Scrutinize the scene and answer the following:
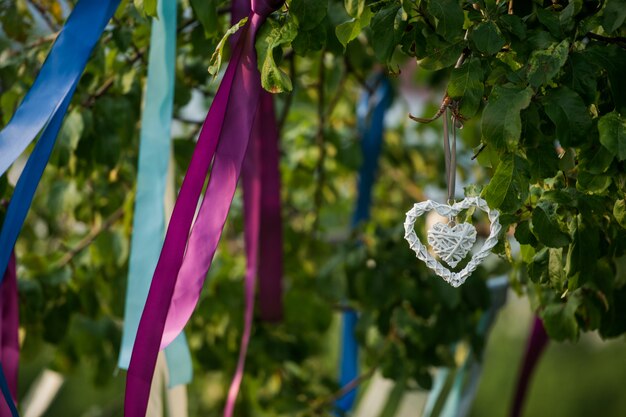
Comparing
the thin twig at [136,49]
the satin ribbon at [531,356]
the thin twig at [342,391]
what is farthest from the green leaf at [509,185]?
the thin twig at [342,391]

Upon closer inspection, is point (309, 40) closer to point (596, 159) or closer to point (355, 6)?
point (355, 6)

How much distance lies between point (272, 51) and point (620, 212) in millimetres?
371

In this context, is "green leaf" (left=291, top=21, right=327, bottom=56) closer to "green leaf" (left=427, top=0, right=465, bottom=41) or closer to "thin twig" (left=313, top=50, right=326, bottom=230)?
"green leaf" (left=427, top=0, right=465, bottom=41)

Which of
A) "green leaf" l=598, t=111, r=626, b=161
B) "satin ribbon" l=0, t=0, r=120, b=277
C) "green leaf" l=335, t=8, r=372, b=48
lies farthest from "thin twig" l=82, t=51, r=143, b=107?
"green leaf" l=598, t=111, r=626, b=161

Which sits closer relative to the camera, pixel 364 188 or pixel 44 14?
pixel 44 14

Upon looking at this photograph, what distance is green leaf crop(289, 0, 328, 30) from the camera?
840 mm

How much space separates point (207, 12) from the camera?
3.15 feet

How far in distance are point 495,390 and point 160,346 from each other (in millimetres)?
3189

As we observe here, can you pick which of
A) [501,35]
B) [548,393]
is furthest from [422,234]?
[548,393]

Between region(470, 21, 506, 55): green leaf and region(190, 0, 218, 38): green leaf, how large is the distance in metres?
0.31

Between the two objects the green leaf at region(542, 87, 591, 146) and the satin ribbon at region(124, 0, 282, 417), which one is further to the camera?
the satin ribbon at region(124, 0, 282, 417)

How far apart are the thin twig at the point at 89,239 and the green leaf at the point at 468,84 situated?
2.94 ft

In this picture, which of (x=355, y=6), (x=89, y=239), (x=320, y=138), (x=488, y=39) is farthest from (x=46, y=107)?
(x=320, y=138)

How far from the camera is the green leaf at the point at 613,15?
2.63ft
